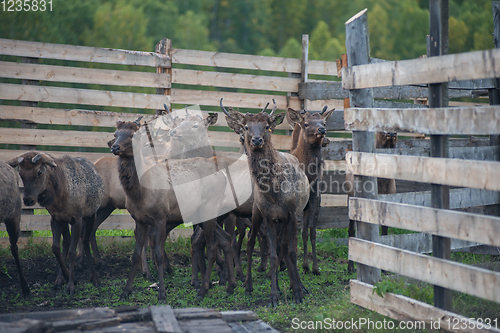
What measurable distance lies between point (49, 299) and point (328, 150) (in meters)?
6.12

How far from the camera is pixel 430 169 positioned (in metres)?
4.46

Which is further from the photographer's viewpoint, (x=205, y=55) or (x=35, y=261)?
(x=205, y=55)

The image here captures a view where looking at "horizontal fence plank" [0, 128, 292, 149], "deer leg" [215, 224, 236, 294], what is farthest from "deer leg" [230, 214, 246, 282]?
"horizontal fence plank" [0, 128, 292, 149]

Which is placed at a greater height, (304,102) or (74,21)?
(74,21)

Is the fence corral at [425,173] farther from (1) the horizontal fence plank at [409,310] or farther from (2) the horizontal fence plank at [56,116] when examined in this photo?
(2) the horizontal fence plank at [56,116]

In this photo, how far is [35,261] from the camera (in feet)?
27.6

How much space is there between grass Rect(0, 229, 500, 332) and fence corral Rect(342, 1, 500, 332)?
0.39m

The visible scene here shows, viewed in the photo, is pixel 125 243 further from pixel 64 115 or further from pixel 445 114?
pixel 445 114

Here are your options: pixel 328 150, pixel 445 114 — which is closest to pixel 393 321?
pixel 445 114

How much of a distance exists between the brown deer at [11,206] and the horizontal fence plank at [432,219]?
514cm

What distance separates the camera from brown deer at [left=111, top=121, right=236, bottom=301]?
690cm

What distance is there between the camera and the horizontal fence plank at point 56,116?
899 cm

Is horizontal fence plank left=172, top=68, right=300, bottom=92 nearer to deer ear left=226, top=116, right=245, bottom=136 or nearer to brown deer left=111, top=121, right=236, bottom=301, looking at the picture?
deer ear left=226, top=116, right=245, bottom=136

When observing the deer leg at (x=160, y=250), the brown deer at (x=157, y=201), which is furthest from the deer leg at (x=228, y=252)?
the deer leg at (x=160, y=250)
